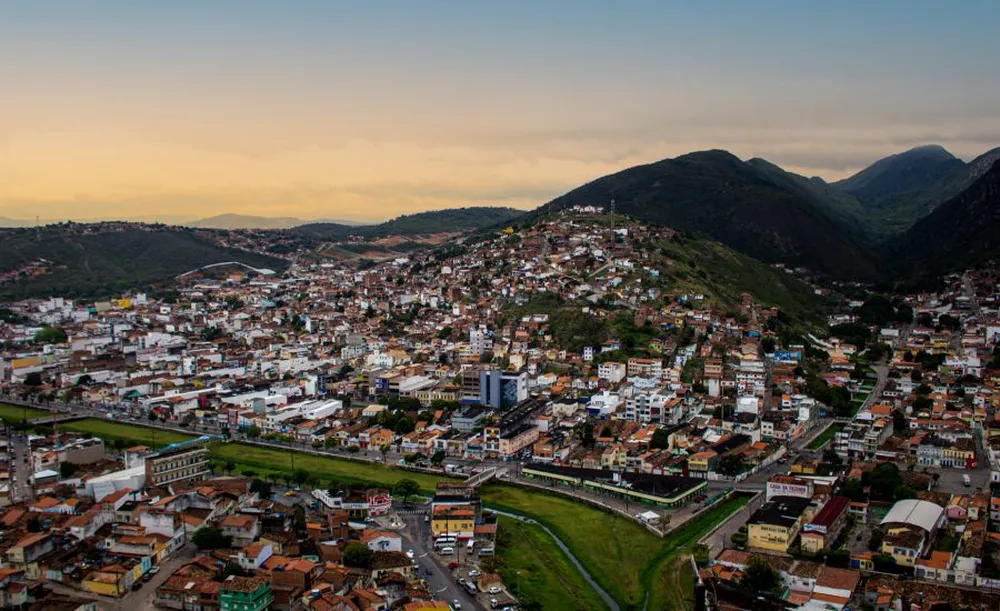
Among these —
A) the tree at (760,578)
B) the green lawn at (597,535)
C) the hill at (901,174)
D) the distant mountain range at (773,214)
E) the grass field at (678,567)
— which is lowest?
the green lawn at (597,535)

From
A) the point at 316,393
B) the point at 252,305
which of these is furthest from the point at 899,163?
the point at 316,393

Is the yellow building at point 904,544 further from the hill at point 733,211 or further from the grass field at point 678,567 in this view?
the hill at point 733,211

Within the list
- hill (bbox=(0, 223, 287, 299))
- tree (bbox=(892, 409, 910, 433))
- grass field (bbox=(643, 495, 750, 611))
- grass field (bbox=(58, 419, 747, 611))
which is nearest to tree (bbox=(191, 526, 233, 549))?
grass field (bbox=(58, 419, 747, 611))

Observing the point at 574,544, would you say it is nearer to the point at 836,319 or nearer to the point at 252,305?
the point at 836,319

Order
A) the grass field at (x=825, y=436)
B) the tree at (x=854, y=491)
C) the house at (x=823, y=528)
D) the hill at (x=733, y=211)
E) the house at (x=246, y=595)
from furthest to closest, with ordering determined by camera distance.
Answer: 1. the hill at (x=733, y=211)
2. the grass field at (x=825, y=436)
3. the tree at (x=854, y=491)
4. the house at (x=823, y=528)
5. the house at (x=246, y=595)

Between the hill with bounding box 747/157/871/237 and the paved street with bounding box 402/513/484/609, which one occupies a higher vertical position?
the hill with bounding box 747/157/871/237

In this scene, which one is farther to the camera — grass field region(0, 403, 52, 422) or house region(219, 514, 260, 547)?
grass field region(0, 403, 52, 422)

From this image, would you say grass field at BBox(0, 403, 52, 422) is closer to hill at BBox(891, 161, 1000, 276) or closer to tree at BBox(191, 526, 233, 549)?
tree at BBox(191, 526, 233, 549)

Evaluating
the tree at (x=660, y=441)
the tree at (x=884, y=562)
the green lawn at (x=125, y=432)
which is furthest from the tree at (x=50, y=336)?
the tree at (x=884, y=562)
